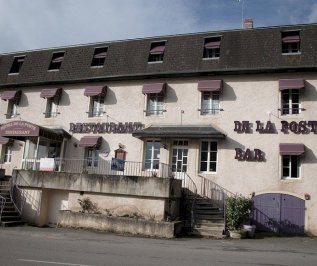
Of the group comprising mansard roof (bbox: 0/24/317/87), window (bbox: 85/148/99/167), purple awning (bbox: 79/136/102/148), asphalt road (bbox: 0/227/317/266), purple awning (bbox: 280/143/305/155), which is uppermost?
mansard roof (bbox: 0/24/317/87)

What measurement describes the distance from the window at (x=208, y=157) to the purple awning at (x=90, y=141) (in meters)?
6.16

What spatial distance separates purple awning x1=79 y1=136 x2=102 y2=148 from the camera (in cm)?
2227

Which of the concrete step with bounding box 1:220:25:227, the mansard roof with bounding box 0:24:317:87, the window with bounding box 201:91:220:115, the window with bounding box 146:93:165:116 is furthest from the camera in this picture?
the window with bounding box 146:93:165:116

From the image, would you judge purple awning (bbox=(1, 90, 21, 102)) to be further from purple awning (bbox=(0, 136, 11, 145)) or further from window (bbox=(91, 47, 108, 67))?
window (bbox=(91, 47, 108, 67))

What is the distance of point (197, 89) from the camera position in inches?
832

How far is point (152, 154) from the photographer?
21.6 meters

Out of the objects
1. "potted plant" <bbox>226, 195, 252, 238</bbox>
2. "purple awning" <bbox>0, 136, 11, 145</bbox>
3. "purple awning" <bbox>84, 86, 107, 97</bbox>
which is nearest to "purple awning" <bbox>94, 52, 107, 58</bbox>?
"purple awning" <bbox>84, 86, 107, 97</bbox>

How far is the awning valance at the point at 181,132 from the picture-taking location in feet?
64.4

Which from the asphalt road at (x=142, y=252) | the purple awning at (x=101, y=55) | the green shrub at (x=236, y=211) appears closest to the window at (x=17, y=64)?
the purple awning at (x=101, y=55)

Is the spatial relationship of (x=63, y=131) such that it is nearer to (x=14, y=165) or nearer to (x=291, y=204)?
(x=14, y=165)

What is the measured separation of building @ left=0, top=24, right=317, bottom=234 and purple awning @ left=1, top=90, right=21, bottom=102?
68mm

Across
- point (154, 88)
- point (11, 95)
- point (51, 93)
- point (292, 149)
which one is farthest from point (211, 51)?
point (11, 95)

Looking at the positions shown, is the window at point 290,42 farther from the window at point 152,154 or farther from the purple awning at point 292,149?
the window at point 152,154

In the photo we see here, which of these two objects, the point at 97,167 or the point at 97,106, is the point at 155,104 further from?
the point at 97,167
